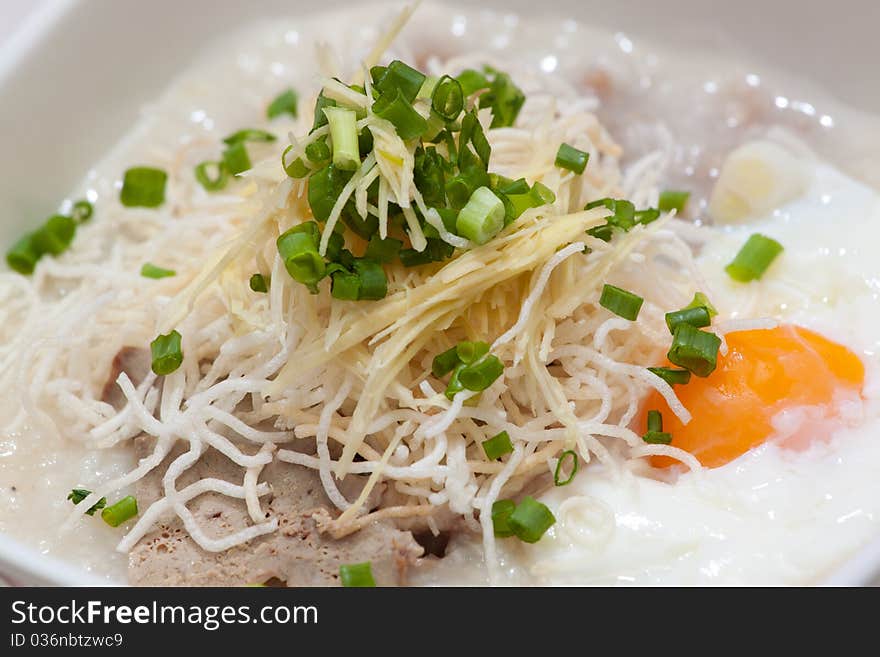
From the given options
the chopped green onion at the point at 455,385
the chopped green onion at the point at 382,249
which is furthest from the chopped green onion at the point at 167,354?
the chopped green onion at the point at 455,385

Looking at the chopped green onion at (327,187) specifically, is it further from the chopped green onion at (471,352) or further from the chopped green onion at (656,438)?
the chopped green onion at (656,438)

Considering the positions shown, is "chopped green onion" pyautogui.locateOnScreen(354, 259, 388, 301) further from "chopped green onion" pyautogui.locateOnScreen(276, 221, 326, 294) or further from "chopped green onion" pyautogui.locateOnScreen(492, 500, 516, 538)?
"chopped green onion" pyautogui.locateOnScreen(492, 500, 516, 538)

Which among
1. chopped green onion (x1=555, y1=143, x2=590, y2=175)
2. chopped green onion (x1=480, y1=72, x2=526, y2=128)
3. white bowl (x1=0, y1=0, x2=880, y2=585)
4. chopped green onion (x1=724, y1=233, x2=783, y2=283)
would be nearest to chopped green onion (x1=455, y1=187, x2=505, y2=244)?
chopped green onion (x1=555, y1=143, x2=590, y2=175)

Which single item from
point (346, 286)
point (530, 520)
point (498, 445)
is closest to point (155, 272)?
point (346, 286)

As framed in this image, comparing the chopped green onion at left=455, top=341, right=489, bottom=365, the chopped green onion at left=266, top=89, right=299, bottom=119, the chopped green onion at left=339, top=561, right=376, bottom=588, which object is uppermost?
the chopped green onion at left=266, top=89, right=299, bottom=119

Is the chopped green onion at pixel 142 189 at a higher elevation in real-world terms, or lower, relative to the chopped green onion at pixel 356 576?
higher
